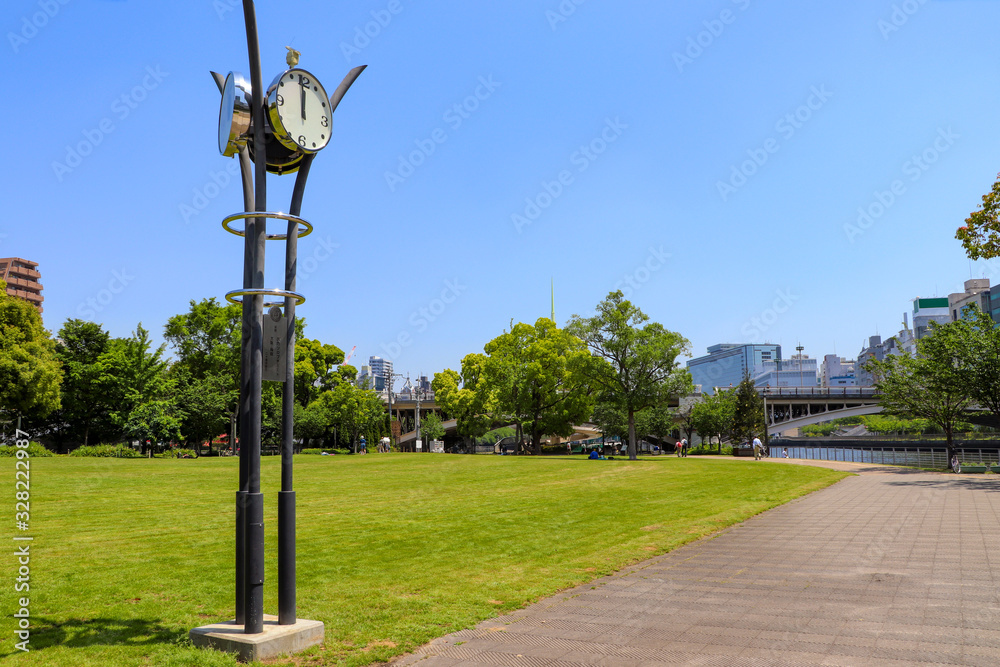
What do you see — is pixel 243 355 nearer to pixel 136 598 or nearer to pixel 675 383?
pixel 136 598

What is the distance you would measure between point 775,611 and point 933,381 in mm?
29746

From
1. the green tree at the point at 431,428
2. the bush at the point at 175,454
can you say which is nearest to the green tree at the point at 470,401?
the green tree at the point at 431,428

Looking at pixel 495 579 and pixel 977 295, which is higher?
pixel 977 295

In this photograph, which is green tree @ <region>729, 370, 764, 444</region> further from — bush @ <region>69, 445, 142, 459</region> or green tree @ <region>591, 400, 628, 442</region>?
bush @ <region>69, 445, 142, 459</region>

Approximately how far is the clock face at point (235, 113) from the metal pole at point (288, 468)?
58 centimetres

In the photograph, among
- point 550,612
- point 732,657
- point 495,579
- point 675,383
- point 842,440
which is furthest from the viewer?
point 842,440

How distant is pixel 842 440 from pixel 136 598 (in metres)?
97.4

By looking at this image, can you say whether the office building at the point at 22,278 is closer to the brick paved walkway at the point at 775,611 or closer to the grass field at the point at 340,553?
the grass field at the point at 340,553

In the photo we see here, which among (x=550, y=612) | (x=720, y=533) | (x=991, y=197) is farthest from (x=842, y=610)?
(x=991, y=197)

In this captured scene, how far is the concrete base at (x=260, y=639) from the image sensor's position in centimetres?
525

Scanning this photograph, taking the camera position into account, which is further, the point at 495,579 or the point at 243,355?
the point at 495,579

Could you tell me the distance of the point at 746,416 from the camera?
7325 cm

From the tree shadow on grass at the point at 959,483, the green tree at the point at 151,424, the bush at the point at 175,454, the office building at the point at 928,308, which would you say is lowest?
the tree shadow on grass at the point at 959,483

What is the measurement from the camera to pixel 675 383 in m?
46.2
